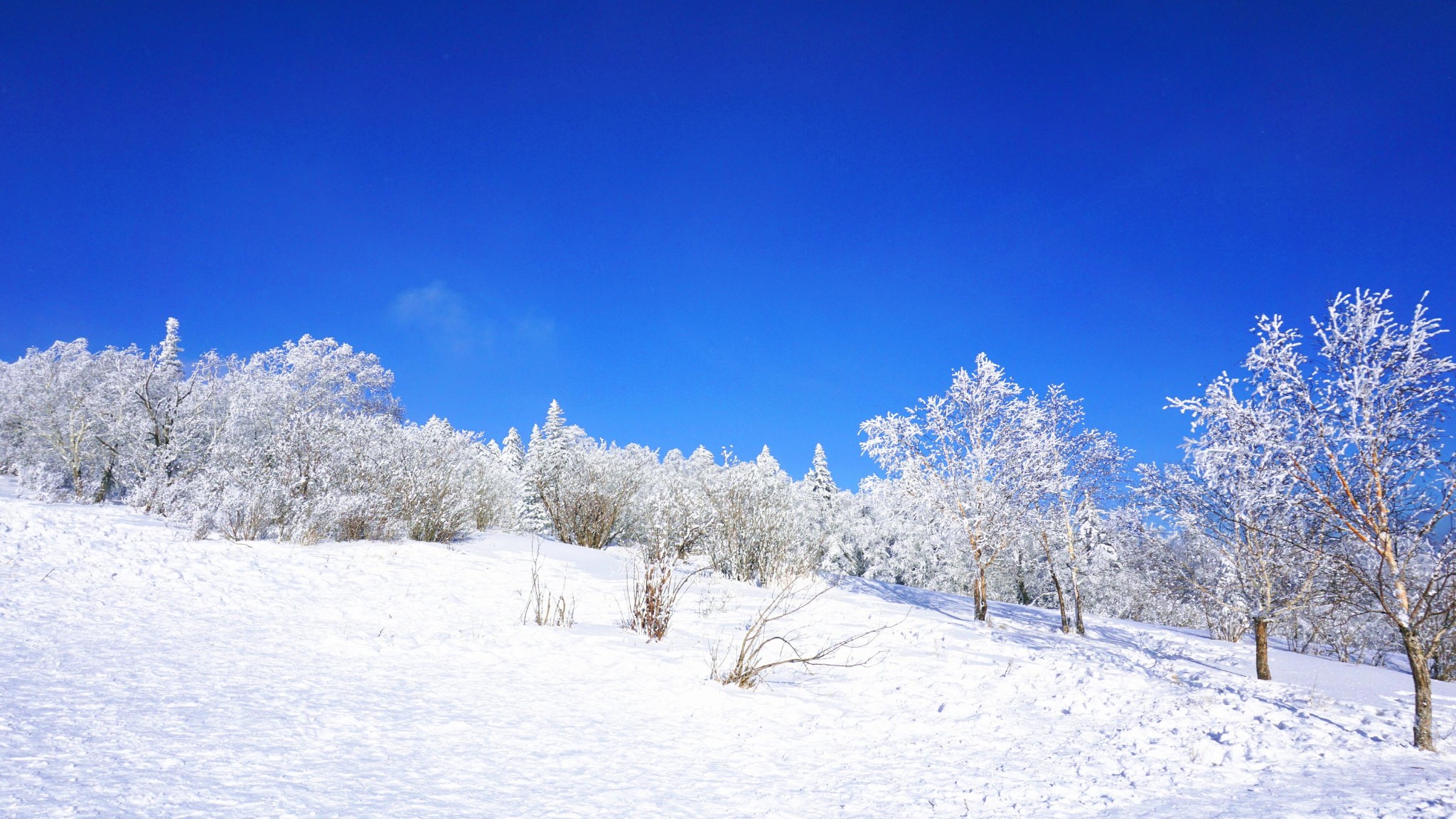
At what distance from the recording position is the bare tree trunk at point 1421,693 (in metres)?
5.60

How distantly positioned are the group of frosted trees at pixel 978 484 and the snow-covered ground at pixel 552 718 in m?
1.76

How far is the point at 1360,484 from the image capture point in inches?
244

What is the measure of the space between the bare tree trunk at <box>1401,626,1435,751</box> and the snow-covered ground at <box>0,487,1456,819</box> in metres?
0.14

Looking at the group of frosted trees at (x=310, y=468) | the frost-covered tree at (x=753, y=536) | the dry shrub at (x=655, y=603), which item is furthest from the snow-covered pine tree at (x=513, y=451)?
the dry shrub at (x=655, y=603)

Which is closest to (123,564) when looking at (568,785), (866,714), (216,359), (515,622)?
(515,622)

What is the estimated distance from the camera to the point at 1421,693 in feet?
18.7

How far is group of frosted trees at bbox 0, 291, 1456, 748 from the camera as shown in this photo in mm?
6098

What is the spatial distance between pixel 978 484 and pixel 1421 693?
8.33m

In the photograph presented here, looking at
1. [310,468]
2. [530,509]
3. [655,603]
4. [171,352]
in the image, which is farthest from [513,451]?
[655,603]

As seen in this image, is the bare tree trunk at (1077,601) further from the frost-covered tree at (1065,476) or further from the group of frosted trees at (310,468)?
the group of frosted trees at (310,468)

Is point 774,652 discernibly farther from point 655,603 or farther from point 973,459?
point 973,459

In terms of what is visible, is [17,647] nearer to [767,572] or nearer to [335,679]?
[335,679]

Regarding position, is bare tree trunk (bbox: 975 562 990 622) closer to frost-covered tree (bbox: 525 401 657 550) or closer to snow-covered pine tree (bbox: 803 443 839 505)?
frost-covered tree (bbox: 525 401 657 550)

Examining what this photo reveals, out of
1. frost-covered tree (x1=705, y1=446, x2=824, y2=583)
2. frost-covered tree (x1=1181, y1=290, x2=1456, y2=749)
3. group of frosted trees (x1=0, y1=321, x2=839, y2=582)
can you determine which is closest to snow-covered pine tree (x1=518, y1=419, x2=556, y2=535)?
group of frosted trees (x1=0, y1=321, x2=839, y2=582)
